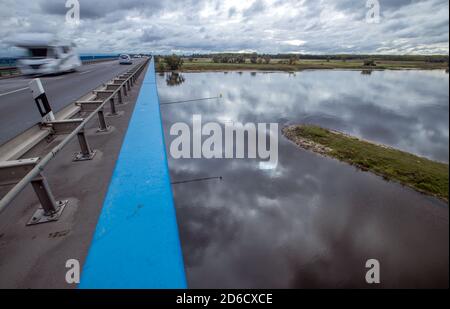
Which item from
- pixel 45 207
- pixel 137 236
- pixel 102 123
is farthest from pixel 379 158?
pixel 45 207

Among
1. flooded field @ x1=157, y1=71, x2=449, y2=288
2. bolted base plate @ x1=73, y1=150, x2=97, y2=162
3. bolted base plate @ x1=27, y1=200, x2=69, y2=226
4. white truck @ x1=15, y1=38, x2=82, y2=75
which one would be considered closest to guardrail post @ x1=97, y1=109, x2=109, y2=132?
bolted base plate @ x1=73, y1=150, x2=97, y2=162

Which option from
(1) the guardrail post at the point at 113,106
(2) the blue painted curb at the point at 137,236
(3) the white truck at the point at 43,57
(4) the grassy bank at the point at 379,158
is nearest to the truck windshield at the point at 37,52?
(3) the white truck at the point at 43,57

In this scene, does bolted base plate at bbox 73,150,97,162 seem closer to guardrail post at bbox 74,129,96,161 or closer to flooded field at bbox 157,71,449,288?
guardrail post at bbox 74,129,96,161

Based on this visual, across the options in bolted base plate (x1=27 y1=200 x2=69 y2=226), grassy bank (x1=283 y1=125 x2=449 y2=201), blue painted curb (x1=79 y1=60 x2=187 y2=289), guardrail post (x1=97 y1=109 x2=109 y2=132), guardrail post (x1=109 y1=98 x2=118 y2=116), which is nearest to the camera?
blue painted curb (x1=79 y1=60 x2=187 y2=289)

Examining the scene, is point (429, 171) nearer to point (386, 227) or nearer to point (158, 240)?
point (386, 227)

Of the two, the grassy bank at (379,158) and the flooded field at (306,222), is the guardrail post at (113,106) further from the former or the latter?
the grassy bank at (379,158)

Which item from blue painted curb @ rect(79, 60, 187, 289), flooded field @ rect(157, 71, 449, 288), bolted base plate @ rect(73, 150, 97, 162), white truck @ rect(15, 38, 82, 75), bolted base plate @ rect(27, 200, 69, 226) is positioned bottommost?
flooded field @ rect(157, 71, 449, 288)
